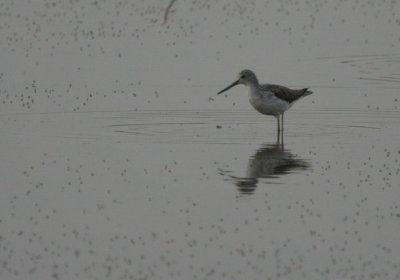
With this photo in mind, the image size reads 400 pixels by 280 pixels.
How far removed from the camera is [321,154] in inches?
787

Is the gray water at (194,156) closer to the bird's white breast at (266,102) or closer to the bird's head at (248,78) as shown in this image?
the bird's white breast at (266,102)

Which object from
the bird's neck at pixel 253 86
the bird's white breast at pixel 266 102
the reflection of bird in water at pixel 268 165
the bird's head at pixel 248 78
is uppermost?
the bird's head at pixel 248 78

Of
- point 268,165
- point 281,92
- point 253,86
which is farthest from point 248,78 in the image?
point 268,165

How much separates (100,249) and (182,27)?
2762 centimetres

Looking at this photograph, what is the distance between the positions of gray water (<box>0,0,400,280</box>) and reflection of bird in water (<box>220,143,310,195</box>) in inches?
1.5

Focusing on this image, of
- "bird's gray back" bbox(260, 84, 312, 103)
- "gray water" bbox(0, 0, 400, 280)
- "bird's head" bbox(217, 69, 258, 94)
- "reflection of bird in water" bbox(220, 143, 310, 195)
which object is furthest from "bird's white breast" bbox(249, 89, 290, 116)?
"reflection of bird in water" bbox(220, 143, 310, 195)

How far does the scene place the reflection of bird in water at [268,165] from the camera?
690 inches

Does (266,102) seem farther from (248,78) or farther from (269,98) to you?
(248,78)

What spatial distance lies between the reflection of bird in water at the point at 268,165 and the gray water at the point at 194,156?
39 millimetres

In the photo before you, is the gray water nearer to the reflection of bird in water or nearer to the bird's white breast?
the reflection of bird in water

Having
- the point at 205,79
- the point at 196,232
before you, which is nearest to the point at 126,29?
the point at 205,79

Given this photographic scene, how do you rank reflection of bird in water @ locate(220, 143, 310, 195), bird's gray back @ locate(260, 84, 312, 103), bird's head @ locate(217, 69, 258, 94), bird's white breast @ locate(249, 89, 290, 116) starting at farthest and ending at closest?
1. bird's head @ locate(217, 69, 258, 94)
2. bird's gray back @ locate(260, 84, 312, 103)
3. bird's white breast @ locate(249, 89, 290, 116)
4. reflection of bird in water @ locate(220, 143, 310, 195)

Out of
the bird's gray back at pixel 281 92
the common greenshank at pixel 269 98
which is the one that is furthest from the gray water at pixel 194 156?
the bird's gray back at pixel 281 92

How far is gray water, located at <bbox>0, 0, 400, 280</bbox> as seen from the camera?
13672 mm
